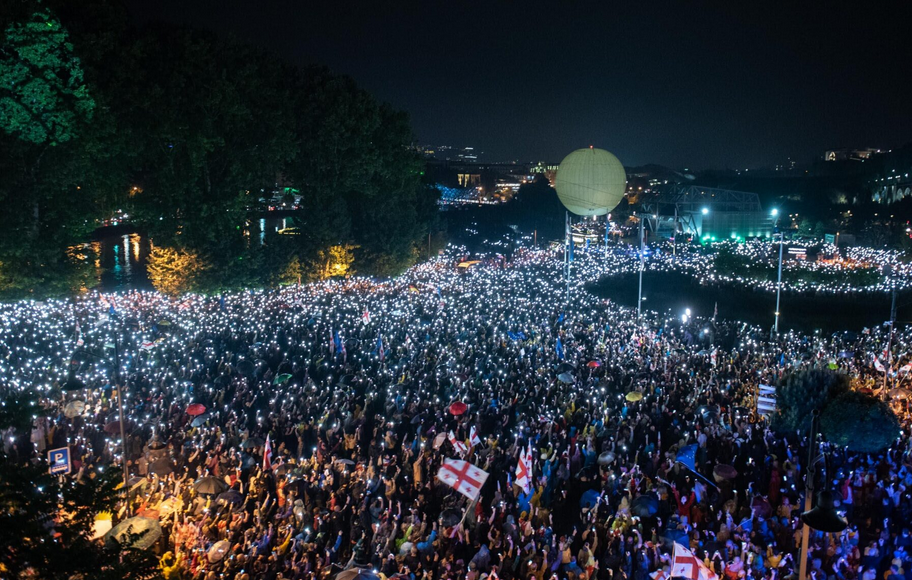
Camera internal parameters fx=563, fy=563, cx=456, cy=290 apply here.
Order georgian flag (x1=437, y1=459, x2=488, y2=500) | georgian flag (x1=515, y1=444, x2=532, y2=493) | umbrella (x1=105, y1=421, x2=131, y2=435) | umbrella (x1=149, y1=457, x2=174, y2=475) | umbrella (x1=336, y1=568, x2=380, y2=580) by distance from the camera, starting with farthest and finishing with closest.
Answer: umbrella (x1=105, y1=421, x2=131, y2=435) → umbrella (x1=149, y1=457, x2=174, y2=475) → georgian flag (x1=515, y1=444, x2=532, y2=493) → georgian flag (x1=437, y1=459, x2=488, y2=500) → umbrella (x1=336, y1=568, x2=380, y2=580)

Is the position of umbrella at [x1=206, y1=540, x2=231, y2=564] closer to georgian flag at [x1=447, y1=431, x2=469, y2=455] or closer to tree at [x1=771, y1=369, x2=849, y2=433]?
georgian flag at [x1=447, y1=431, x2=469, y2=455]

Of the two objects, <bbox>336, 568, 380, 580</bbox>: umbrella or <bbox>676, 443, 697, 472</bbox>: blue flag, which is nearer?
<bbox>336, 568, 380, 580</bbox>: umbrella

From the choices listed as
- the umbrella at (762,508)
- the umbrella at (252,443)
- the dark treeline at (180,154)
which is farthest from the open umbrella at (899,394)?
the dark treeline at (180,154)

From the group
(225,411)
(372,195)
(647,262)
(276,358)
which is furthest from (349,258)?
(647,262)

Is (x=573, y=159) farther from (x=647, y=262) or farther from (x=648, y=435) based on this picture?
(x=648, y=435)

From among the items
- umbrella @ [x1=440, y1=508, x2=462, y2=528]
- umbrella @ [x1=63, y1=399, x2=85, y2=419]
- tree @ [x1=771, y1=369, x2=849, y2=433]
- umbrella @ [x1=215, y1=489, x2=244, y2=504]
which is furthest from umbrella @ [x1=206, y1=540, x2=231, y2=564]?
tree @ [x1=771, y1=369, x2=849, y2=433]

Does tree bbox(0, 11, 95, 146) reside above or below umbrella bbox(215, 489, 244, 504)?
above

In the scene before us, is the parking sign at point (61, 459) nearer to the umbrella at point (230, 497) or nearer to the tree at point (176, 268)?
the umbrella at point (230, 497)
